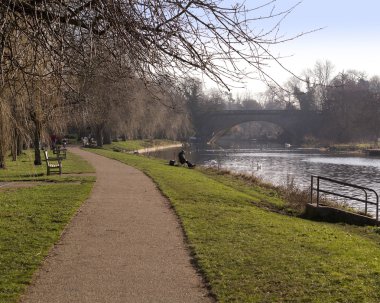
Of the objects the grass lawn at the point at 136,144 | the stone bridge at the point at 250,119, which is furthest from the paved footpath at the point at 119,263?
the stone bridge at the point at 250,119

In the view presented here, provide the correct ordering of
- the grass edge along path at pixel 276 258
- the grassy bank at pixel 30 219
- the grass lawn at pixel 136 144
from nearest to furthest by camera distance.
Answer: the grass edge along path at pixel 276 258
the grassy bank at pixel 30 219
the grass lawn at pixel 136 144

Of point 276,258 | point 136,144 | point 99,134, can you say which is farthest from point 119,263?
point 136,144

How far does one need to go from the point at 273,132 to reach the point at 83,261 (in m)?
104

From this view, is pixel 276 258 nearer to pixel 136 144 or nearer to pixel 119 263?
pixel 119 263

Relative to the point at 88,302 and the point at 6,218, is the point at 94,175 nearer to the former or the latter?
the point at 6,218

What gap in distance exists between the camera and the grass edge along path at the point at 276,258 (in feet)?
19.9

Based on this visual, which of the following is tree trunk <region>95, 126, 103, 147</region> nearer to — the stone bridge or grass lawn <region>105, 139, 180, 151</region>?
grass lawn <region>105, 139, 180, 151</region>

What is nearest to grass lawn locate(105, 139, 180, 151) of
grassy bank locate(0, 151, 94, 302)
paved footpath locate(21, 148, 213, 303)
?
grassy bank locate(0, 151, 94, 302)

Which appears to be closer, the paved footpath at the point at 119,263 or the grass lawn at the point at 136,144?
the paved footpath at the point at 119,263

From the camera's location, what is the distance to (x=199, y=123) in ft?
284

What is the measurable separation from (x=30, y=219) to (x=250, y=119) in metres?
78.1

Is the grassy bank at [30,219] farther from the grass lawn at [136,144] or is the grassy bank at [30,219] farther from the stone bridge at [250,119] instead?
the stone bridge at [250,119]

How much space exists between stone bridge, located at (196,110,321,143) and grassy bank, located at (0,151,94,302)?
66761mm

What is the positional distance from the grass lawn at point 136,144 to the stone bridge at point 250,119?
38.9ft
